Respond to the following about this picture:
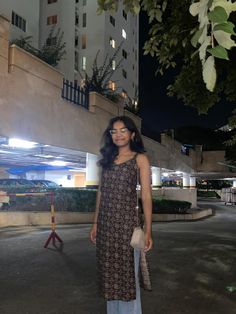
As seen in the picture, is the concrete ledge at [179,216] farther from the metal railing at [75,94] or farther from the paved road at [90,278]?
the paved road at [90,278]

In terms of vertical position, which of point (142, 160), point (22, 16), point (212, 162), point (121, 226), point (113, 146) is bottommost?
point (121, 226)

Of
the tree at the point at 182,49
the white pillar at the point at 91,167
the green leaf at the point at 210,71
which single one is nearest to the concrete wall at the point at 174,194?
the white pillar at the point at 91,167

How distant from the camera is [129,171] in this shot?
11.1ft

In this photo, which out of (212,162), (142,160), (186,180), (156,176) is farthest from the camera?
(212,162)

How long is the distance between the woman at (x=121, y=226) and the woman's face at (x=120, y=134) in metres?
0.11

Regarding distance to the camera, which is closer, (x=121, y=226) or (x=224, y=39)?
(x=224, y=39)

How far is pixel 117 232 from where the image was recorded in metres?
3.31

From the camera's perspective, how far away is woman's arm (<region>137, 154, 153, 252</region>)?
3.32 m

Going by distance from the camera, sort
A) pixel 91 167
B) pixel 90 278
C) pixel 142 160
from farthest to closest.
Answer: pixel 91 167
pixel 90 278
pixel 142 160

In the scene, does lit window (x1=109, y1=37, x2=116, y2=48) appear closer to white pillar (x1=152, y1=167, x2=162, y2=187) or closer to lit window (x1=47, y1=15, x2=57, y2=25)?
lit window (x1=47, y1=15, x2=57, y2=25)

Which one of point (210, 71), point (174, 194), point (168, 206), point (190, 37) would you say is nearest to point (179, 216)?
point (168, 206)

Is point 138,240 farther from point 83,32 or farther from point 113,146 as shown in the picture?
point 83,32

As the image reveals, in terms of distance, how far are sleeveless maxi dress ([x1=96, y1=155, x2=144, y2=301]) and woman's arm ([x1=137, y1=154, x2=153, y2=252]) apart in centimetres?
6

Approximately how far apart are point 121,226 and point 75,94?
9277 mm
